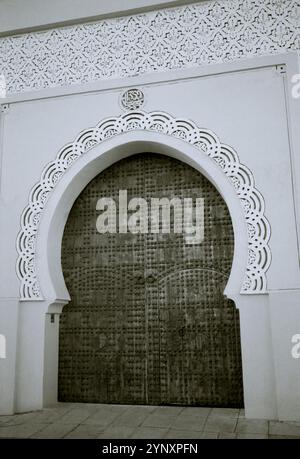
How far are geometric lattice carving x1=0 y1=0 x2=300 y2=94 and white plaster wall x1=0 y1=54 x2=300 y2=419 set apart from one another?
0.18 m

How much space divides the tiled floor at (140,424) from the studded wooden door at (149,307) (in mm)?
189

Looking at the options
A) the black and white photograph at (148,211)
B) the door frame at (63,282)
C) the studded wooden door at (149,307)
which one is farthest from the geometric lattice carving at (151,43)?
the studded wooden door at (149,307)

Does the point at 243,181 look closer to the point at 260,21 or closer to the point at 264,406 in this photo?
the point at 260,21

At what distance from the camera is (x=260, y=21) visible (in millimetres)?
3404

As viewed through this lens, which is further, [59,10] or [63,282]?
[59,10]

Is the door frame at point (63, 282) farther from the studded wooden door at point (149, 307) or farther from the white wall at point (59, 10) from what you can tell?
the white wall at point (59, 10)

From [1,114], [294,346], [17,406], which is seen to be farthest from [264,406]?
[1,114]

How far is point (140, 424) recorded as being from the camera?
2.85 metres

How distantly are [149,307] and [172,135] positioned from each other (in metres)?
1.37

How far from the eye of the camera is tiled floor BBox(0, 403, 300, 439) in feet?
8.64

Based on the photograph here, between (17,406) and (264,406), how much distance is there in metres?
1.81

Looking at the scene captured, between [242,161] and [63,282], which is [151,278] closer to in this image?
[63,282]

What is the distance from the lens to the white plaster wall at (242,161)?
295 centimetres

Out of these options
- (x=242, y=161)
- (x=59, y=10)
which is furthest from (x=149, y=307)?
(x=59, y=10)
